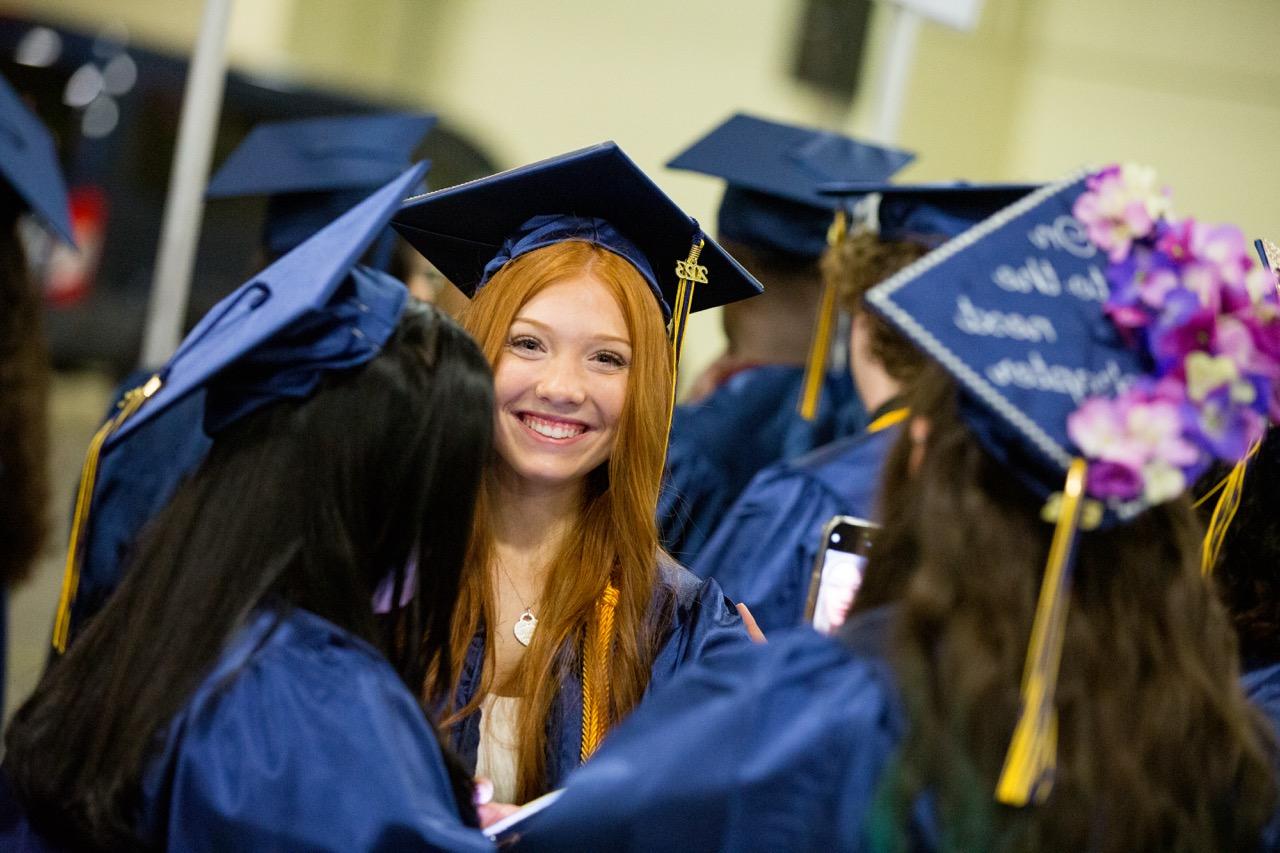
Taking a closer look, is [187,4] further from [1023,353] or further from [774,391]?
[1023,353]

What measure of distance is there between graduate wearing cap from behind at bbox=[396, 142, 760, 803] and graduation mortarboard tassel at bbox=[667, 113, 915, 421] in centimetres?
112

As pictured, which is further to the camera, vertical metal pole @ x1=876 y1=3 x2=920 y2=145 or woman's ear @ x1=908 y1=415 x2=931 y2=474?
vertical metal pole @ x1=876 y1=3 x2=920 y2=145

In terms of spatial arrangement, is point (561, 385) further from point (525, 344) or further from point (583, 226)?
point (583, 226)

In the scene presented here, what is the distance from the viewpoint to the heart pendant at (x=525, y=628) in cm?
217

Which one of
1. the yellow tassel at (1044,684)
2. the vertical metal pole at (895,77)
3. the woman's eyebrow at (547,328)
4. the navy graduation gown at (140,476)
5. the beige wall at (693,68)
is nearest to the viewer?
the yellow tassel at (1044,684)

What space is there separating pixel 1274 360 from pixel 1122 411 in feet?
0.65

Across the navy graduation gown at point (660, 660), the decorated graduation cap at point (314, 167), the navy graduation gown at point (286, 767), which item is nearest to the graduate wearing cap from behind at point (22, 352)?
the decorated graduation cap at point (314, 167)

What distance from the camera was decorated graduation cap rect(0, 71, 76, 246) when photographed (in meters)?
2.69

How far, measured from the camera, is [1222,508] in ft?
6.64

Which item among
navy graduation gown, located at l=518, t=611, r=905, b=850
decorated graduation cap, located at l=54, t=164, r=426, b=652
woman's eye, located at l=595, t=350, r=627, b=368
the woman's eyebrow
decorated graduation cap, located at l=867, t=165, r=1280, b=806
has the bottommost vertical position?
navy graduation gown, located at l=518, t=611, r=905, b=850

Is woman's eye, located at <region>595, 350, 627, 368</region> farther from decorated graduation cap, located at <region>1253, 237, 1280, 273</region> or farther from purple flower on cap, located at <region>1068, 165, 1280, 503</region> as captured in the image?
decorated graduation cap, located at <region>1253, 237, 1280, 273</region>

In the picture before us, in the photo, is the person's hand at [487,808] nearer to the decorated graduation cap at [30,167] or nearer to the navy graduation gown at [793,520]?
the navy graduation gown at [793,520]

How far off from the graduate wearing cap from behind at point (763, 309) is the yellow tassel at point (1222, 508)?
1.35 m

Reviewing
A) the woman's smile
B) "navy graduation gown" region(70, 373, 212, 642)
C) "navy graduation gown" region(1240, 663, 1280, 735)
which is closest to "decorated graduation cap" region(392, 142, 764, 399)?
the woman's smile
